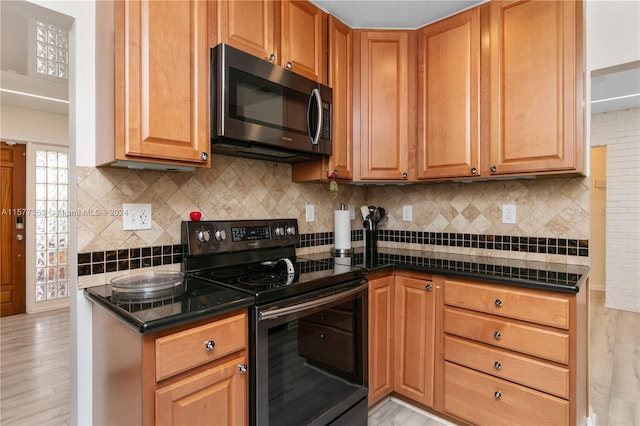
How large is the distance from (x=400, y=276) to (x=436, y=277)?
219 millimetres

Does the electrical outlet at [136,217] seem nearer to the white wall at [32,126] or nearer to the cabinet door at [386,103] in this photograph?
the cabinet door at [386,103]

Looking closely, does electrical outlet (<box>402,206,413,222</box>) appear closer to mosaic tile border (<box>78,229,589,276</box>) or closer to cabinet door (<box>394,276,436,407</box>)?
mosaic tile border (<box>78,229,589,276</box>)

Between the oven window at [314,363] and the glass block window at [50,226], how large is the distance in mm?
4060

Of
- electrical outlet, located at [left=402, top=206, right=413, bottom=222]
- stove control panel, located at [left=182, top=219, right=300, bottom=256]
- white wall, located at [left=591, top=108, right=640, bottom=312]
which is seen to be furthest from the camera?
white wall, located at [left=591, top=108, right=640, bottom=312]

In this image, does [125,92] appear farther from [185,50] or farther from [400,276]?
[400,276]

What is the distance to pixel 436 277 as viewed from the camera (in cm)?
192

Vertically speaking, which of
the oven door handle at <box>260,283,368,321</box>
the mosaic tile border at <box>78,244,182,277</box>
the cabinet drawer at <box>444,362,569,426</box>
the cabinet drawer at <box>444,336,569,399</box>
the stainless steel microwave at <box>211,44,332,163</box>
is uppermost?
the stainless steel microwave at <box>211,44,332,163</box>

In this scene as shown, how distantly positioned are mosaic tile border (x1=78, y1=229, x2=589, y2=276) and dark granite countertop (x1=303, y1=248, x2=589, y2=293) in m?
0.10

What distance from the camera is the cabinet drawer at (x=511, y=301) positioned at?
5.06ft

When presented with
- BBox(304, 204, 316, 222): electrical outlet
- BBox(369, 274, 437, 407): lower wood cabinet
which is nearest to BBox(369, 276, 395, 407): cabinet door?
BBox(369, 274, 437, 407): lower wood cabinet

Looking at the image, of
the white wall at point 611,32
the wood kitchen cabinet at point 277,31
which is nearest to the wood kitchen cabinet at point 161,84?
the wood kitchen cabinet at point 277,31

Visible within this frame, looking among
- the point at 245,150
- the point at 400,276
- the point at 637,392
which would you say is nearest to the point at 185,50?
the point at 245,150

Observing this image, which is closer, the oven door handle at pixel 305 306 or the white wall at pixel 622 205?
the oven door handle at pixel 305 306

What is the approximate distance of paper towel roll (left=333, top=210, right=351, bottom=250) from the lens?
2.40 metres
